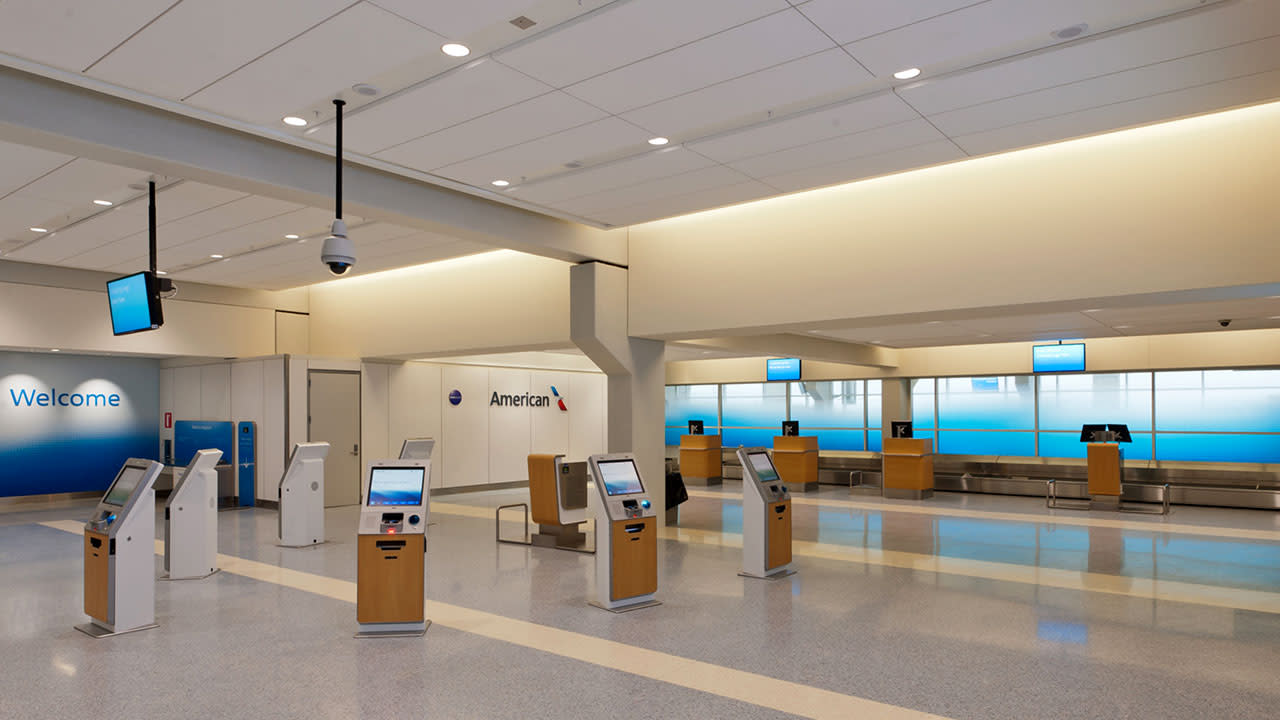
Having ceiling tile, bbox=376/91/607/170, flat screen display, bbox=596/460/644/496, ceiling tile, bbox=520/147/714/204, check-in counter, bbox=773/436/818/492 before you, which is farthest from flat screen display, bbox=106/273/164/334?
check-in counter, bbox=773/436/818/492

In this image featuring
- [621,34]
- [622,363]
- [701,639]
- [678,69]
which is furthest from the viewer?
[622,363]

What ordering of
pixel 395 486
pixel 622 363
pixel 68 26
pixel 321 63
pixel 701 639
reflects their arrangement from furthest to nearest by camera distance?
pixel 622 363
pixel 395 486
pixel 701 639
pixel 321 63
pixel 68 26

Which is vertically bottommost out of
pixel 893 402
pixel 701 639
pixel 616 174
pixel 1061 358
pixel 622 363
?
pixel 701 639

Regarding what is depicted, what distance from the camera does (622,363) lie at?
1061 cm

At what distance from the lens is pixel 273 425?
1379 cm

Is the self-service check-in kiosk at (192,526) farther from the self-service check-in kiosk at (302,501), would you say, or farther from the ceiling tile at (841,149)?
the ceiling tile at (841,149)

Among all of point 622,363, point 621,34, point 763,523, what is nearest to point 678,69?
point 621,34

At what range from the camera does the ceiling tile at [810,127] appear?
568 cm

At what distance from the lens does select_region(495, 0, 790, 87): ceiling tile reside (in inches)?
166

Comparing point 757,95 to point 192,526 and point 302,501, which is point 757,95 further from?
point 302,501

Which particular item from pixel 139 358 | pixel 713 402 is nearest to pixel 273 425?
pixel 139 358

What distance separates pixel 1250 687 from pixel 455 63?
6305mm

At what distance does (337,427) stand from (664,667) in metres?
10.5

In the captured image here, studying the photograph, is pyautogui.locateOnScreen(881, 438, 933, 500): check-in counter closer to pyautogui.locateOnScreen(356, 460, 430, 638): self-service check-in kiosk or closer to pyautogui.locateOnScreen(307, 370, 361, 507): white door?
pyautogui.locateOnScreen(307, 370, 361, 507): white door
